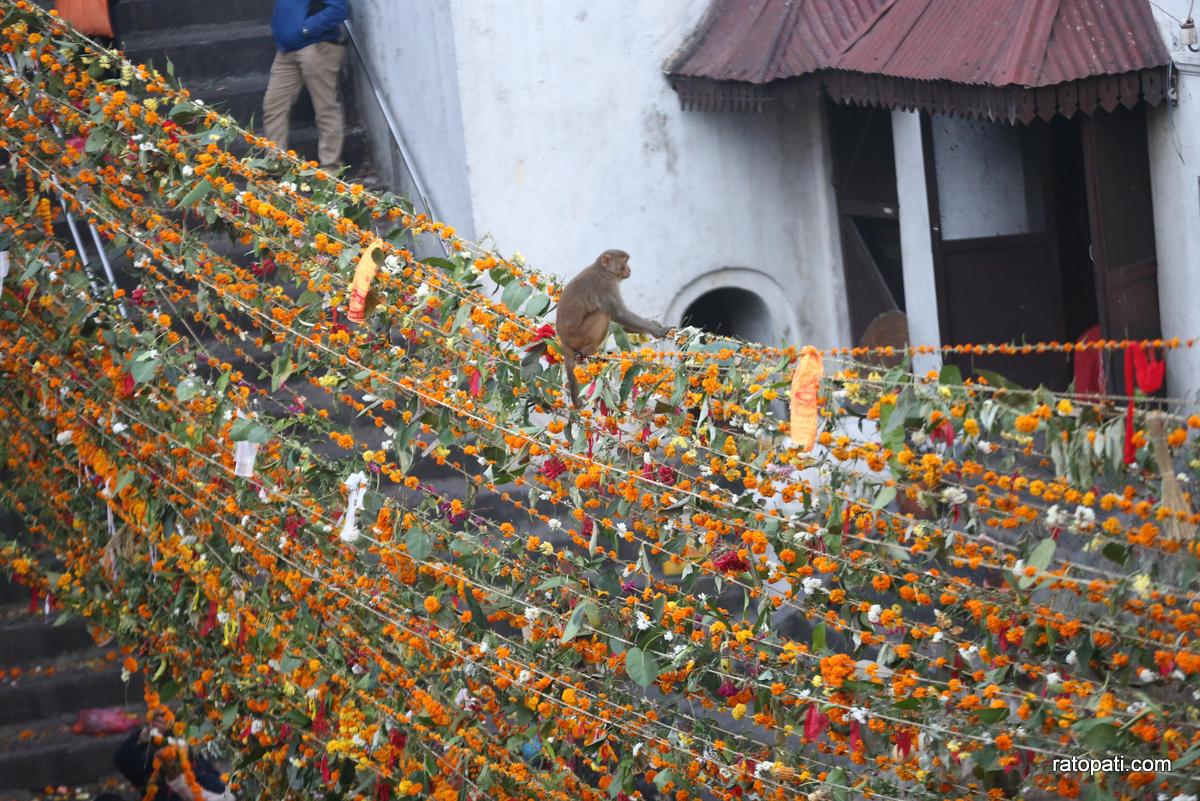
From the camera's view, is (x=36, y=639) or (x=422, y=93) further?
(x=422, y=93)

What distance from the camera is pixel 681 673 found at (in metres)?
3.85

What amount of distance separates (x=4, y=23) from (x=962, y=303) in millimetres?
5095

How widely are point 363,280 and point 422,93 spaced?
447 cm

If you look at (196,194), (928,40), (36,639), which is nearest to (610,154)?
(928,40)

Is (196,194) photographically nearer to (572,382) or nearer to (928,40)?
(572,382)

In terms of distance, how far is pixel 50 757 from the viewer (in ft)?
21.3

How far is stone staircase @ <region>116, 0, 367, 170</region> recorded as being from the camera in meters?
8.33

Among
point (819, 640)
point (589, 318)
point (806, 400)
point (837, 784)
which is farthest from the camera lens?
point (589, 318)

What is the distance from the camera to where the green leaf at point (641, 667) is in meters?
3.74

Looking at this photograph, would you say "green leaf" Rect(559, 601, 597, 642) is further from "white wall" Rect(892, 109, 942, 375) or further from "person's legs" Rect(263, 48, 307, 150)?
"person's legs" Rect(263, 48, 307, 150)

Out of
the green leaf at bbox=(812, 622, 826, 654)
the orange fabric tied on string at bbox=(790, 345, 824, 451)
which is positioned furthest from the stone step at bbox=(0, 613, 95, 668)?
the orange fabric tied on string at bbox=(790, 345, 824, 451)

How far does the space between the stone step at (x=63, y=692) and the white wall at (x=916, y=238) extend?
4.68m

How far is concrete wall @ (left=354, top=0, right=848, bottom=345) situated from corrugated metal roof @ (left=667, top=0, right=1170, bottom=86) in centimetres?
42

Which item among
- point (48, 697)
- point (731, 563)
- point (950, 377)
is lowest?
point (48, 697)
